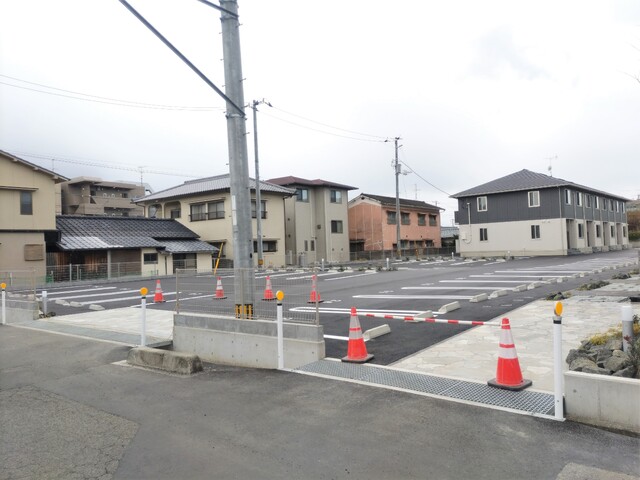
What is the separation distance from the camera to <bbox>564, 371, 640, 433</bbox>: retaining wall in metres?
3.97

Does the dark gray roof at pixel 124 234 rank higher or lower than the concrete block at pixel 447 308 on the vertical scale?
higher

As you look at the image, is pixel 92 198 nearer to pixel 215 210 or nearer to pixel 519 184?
pixel 215 210

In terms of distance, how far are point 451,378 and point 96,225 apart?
31.7m

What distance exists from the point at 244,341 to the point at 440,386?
3.25 metres

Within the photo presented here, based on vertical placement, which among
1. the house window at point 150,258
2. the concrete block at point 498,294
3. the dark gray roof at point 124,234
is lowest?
the concrete block at point 498,294

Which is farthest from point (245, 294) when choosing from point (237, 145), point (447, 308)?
point (447, 308)

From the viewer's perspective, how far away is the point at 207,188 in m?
38.0

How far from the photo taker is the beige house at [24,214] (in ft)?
85.5

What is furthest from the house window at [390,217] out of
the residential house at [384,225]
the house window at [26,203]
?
the house window at [26,203]

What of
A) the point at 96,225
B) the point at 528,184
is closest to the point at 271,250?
the point at 96,225

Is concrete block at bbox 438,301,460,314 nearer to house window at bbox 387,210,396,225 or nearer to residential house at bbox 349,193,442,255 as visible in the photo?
residential house at bbox 349,193,442,255

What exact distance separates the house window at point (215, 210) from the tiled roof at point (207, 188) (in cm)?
124

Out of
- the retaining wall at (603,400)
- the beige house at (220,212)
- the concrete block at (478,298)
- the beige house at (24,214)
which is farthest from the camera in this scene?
the beige house at (220,212)

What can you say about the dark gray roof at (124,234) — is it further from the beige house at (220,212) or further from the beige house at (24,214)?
the beige house at (220,212)
